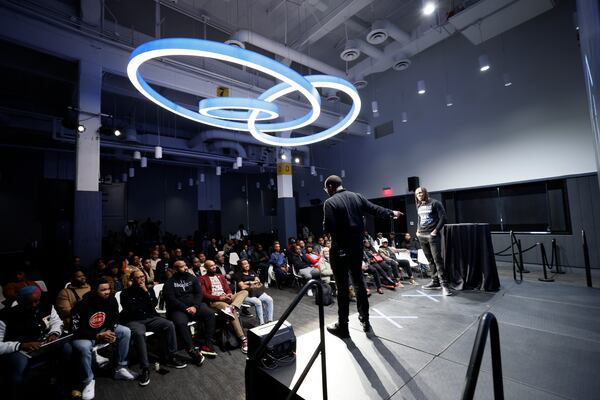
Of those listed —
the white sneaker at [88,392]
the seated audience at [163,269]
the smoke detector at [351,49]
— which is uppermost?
the smoke detector at [351,49]

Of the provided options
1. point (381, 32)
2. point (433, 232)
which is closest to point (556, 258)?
point (433, 232)

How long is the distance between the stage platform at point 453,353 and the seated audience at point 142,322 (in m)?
1.66

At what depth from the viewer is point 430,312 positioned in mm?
3125

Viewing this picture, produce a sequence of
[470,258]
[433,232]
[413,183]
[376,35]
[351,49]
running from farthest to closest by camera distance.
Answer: [413,183] < [351,49] < [376,35] < [470,258] < [433,232]

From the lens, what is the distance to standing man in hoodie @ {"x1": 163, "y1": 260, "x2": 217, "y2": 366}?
312cm

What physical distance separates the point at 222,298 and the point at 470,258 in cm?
381

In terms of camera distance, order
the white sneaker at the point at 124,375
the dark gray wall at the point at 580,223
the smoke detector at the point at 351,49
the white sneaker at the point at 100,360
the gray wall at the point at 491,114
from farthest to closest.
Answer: the smoke detector at the point at 351,49
the gray wall at the point at 491,114
the dark gray wall at the point at 580,223
the white sneaker at the point at 100,360
the white sneaker at the point at 124,375

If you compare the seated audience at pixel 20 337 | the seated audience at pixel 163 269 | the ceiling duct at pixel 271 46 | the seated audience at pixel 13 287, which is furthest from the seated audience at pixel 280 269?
the ceiling duct at pixel 271 46

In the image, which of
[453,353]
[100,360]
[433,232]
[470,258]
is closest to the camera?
[453,353]

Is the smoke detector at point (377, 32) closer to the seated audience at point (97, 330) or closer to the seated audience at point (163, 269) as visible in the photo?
the seated audience at point (163, 269)

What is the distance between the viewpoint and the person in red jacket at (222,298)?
343 centimetres

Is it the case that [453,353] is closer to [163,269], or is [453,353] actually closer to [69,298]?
[69,298]

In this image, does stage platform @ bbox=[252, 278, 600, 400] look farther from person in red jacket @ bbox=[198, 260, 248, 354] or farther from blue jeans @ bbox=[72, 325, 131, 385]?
blue jeans @ bbox=[72, 325, 131, 385]

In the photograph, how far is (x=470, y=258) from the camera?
399cm
